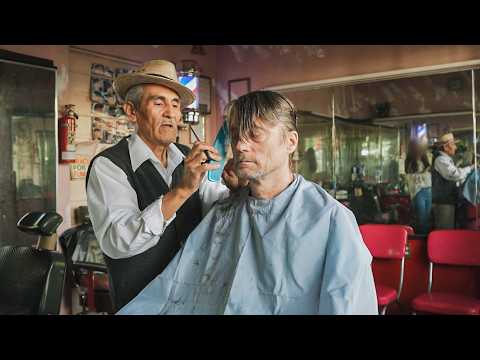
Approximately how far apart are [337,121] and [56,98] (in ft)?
7.92

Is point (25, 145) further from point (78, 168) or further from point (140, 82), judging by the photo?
point (140, 82)

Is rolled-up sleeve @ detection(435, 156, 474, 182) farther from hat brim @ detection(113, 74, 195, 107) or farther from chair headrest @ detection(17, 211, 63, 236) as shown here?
chair headrest @ detection(17, 211, 63, 236)

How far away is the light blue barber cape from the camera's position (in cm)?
126

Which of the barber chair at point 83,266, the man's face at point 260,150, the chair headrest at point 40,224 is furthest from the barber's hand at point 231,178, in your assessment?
the barber chair at point 83,266

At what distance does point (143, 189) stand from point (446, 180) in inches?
109

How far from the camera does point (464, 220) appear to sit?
3.48 metres

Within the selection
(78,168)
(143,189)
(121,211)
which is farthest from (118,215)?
(78,168)

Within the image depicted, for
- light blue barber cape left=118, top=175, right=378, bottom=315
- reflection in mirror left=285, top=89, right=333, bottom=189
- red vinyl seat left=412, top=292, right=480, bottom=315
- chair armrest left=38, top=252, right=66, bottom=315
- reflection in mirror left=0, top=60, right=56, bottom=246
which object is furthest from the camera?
reflection in mirror left=285, top=89, right=333, bottom=189

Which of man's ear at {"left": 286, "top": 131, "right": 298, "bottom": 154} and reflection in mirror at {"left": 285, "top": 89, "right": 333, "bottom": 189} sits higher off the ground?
reflection in mirror at {"left": 285, "top": 89, "right": 333, "bottom": 189}

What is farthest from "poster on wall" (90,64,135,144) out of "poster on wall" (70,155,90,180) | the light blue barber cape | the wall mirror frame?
the light blue barber cape

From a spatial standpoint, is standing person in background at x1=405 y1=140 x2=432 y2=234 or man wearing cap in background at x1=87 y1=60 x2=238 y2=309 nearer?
man wearing cap in background at x1=87 y1=60 x2=238 y2=309

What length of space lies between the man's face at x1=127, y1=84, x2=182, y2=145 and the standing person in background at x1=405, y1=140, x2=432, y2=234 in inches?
103

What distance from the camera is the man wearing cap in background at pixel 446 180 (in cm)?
349

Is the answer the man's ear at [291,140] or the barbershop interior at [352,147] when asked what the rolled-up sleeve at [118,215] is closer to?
the man's ear at [291,140]
